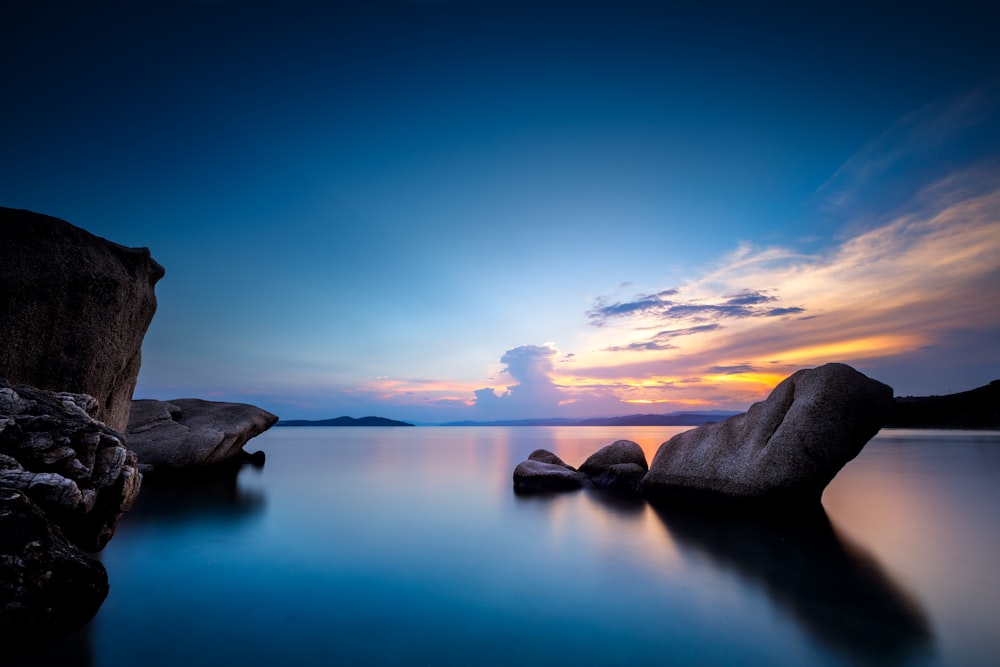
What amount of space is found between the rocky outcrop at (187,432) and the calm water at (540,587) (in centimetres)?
310

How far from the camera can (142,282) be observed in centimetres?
921

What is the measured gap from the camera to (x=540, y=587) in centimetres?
667

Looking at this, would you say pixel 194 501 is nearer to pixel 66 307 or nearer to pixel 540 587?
pixel 66 307

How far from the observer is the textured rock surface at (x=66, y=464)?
4.39 m

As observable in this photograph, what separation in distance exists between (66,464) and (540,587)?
592 centimetres

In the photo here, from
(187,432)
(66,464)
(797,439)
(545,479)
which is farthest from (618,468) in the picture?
(187,432)

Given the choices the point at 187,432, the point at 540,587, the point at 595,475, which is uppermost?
the point at 187,432

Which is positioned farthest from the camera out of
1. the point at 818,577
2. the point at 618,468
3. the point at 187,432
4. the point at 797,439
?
the point at 187,432

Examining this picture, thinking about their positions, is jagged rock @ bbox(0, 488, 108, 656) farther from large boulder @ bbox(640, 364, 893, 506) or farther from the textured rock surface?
large boulder @ bbox(640, 364, 893, 506)

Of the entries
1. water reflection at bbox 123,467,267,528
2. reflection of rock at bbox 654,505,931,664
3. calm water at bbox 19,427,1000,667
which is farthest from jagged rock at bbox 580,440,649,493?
water reflection at bbox 123,467,267,528

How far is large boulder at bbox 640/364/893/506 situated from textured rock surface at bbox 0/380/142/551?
1215 centimetres

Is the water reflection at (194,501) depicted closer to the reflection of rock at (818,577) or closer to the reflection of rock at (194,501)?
the reflection of rock at (194,501)

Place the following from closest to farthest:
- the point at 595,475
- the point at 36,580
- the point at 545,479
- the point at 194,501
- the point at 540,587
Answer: the point at 36,580 < the point at 540,587 < the point at 194,501 < the point at 545,479 < the point at 595,475

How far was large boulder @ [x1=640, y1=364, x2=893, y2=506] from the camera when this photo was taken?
1061 centimetres
